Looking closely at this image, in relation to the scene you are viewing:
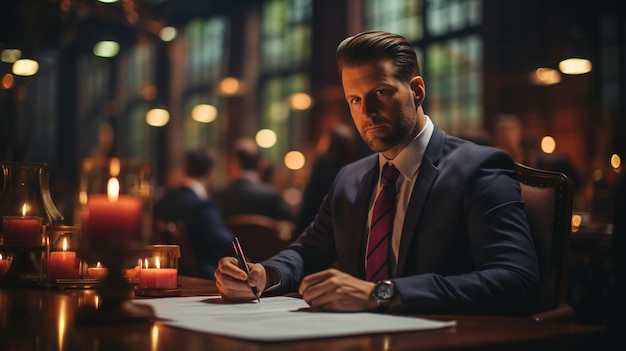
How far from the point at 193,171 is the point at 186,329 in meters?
4.01

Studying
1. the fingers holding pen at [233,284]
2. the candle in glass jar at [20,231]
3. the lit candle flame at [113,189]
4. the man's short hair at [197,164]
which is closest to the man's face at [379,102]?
the fingers holding pen at [233,284]

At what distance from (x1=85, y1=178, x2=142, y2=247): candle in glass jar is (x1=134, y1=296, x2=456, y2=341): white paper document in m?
0.17

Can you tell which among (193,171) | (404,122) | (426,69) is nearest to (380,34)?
(404,122)

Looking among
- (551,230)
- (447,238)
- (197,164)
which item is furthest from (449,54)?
(447,238)

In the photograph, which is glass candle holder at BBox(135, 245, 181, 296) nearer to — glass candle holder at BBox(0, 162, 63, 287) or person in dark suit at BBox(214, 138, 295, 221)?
glass candle holder at BBox(0, 162, 63, 287)

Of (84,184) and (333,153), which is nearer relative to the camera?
(84,184)

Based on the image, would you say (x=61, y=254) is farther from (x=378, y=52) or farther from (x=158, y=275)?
(x=378, y=52)

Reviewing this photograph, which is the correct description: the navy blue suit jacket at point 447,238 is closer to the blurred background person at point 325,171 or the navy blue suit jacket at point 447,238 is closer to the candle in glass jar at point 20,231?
the candle in glass jar at point 20,231

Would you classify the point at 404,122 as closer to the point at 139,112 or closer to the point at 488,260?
the point at 488,260

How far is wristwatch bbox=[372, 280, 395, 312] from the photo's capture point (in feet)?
4.49

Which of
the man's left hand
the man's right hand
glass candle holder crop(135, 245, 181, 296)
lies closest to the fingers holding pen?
the man's right hand

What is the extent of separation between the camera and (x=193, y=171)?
5.11m

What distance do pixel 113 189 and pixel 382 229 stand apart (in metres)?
0.84

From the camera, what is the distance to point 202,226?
452cm
